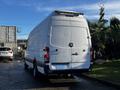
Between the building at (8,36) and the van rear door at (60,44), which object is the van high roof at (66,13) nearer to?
the van rear door at (60,44)

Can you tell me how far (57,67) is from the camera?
14820mm

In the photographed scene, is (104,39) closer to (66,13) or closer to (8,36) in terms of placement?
(66,13)

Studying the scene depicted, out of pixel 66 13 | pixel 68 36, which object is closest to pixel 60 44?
pixel 68 36

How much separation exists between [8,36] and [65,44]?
4137 centimetres

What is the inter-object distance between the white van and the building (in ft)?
131

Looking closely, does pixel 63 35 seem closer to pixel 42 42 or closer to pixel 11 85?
pixel 42 42

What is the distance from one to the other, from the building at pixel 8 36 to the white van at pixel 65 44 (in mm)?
39818

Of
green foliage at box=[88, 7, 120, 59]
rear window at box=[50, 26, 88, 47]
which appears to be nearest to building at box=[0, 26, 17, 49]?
green foliage at box=[88, 7, 120, 59]

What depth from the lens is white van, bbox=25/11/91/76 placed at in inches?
583

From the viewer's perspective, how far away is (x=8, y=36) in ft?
182

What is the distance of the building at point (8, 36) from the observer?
54.8 metres

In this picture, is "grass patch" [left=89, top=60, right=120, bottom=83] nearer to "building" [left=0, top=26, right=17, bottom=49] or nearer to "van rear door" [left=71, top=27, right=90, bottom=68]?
"van rear door" [left=71, top=27, right=90, bottom=68]

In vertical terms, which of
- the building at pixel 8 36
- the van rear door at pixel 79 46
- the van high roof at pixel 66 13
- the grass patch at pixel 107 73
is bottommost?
the grass patch at pixel 107 73

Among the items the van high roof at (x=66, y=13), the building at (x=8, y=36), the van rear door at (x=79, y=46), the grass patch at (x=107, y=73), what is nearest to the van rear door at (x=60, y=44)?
the van rear door at (x=79, y=46)
